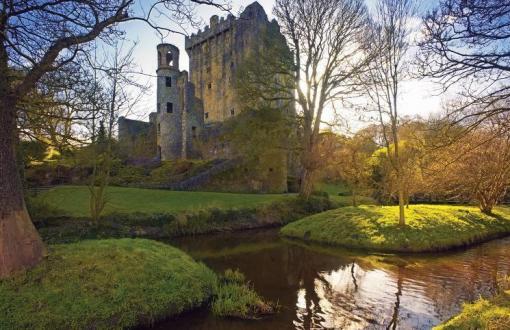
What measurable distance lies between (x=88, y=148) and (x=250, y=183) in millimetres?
16880

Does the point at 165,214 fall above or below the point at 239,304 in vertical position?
above

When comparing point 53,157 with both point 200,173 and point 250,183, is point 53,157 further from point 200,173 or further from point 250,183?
point 250,183

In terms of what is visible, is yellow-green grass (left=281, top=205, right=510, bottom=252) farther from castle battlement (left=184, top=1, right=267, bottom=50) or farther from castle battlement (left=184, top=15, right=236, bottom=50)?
castle battlement (left=184, top=15, right=236, bottom=50)

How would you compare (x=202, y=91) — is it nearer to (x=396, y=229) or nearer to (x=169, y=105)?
(x=169, y=105)

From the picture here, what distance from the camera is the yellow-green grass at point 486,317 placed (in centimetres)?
563

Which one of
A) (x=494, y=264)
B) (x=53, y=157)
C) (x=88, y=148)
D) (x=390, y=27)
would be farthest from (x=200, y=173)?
(x=494, y=264)

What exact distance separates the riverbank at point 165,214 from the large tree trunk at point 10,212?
8275 millimetres

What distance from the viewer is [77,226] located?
16.5 metres

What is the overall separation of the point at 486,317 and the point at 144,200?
20.1m

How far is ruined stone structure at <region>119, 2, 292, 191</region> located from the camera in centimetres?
4219

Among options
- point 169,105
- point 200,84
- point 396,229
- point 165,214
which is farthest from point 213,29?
point 396,229

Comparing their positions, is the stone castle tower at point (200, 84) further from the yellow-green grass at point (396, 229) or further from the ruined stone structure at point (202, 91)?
the yellow-green grass at point (396, 229)

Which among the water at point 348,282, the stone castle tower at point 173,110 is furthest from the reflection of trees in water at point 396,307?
the stone castle tower at point 173,110

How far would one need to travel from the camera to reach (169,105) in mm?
43375
